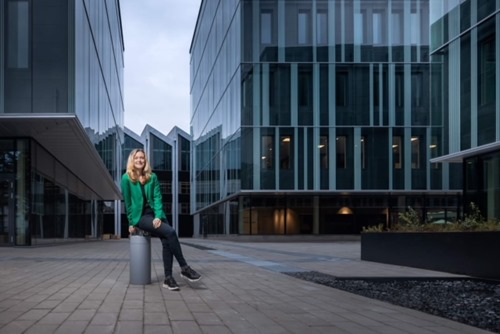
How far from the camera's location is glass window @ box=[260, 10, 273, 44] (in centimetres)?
3553

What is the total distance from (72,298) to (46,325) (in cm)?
172

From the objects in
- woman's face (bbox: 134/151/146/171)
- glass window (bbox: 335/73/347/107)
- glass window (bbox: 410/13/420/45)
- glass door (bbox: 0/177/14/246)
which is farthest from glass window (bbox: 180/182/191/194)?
woman's face (bbox: 134/151/146/171)

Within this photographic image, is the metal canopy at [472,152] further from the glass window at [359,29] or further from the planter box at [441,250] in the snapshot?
the glass window at [359,29]

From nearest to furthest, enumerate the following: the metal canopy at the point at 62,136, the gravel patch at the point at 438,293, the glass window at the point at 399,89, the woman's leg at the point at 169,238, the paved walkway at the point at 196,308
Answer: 1. the paved walkway at the point at 196,308
2. the gravel patch at the point at 438,293
3. the woman's leg at the point at 169,238
4. the metal canopy at the point at 62,136
5. the glass window at the point at 399,89

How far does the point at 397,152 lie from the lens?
3525cm

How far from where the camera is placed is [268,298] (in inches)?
284

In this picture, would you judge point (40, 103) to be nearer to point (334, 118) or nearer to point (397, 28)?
point (334, 118)

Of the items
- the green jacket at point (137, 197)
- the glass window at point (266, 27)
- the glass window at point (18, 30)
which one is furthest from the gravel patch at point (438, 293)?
the glass window at point (266, 27)

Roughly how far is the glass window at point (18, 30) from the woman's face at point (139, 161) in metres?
13.9

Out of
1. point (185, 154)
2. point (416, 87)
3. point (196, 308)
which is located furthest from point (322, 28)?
point (185, 154)

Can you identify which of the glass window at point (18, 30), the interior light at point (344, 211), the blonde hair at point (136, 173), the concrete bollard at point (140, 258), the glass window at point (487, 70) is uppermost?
the glass window at point (18, 30)

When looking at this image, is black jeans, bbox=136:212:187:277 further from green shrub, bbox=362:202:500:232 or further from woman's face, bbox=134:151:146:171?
green shrub, bbox=362:202:500:232

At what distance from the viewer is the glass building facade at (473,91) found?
1705 cm

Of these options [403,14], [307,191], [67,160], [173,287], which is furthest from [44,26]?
[403,14]
